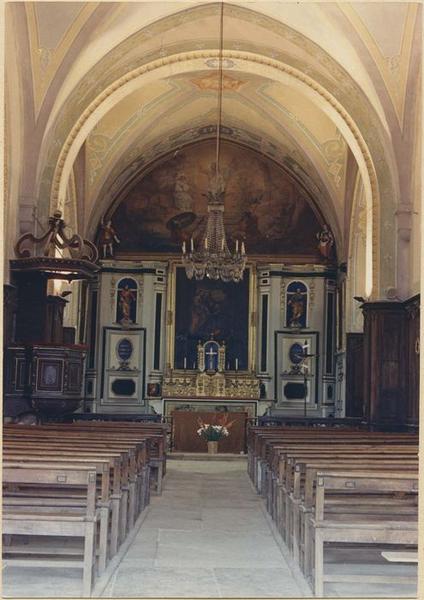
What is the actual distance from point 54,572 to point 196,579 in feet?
3.22

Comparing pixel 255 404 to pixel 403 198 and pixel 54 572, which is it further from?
pixel 54 572

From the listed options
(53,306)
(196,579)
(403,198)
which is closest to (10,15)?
(53,306)

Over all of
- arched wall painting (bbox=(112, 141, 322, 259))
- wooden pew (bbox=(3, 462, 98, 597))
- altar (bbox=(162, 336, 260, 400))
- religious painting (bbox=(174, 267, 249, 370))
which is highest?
arched wall painting (bbox=(112, 141, 322, 259))

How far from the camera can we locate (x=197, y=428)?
20.8m

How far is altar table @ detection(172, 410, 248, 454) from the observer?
20.6 metres

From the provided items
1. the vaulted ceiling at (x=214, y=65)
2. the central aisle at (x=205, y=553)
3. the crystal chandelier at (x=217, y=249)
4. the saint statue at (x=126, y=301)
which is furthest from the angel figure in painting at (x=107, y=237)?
the central aisle at (x=205, y=553)

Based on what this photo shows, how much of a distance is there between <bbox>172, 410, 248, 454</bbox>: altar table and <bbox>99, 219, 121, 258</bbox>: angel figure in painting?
4894 millimetres

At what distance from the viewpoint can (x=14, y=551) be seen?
6234mm

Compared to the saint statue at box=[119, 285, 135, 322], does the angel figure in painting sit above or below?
above

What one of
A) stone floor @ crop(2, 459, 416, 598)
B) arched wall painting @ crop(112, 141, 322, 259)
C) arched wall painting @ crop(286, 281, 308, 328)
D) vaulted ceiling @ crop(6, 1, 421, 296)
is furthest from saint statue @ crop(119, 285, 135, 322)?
stone floor @ crop(2, 459, 416, 598)

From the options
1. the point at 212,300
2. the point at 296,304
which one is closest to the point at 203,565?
the point at 212,300

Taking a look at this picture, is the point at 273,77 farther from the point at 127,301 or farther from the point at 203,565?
the point at 203,565

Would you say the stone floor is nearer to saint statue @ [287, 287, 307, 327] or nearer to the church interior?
the church interior

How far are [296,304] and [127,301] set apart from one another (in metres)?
4.37
